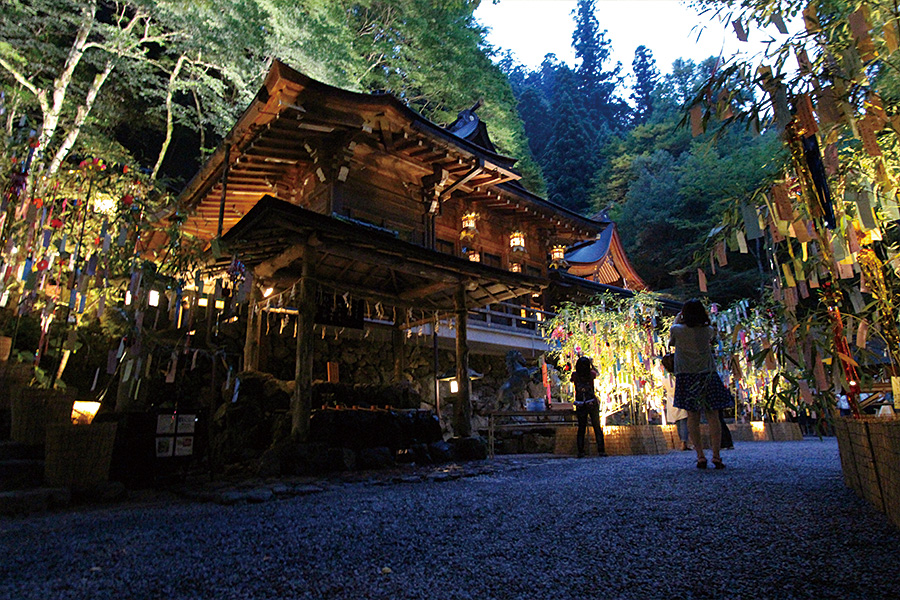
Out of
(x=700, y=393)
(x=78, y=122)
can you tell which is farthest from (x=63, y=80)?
(x=700, y=393)

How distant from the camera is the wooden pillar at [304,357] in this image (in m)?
6.94

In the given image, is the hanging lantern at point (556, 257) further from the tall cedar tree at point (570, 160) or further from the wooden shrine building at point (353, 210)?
the tall cedar tree at point (570, 160)

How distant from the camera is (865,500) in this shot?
3.00m

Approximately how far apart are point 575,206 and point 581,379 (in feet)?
95.6

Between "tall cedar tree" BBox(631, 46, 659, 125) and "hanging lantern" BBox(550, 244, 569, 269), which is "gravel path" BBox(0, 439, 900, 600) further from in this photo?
"tall cedar tree" BBox(631, 46, 659, 125)

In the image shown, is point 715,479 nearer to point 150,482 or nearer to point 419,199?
point 150,482

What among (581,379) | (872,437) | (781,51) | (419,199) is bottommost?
(872,437)

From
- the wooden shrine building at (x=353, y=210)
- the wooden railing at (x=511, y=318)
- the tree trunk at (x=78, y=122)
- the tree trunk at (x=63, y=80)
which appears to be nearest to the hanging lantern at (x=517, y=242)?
the wooden shrine building at (x=353, y=210)

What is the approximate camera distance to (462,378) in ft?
30.0

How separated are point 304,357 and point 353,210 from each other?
505cm

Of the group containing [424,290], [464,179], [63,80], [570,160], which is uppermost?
[570,160]

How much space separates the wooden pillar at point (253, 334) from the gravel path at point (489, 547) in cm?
551

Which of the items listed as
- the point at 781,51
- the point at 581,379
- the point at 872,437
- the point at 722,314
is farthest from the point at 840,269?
the point at 722,314

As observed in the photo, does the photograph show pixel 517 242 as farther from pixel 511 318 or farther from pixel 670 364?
pixel 670 364
